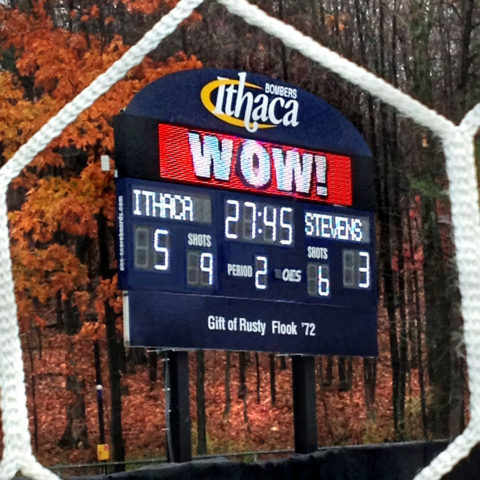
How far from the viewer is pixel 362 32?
76.7 ft

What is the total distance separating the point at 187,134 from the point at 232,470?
3.01 m

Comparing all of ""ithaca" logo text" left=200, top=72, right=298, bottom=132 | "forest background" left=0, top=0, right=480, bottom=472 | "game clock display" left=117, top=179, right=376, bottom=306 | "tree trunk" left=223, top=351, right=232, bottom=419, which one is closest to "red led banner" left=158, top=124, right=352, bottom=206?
Answer: "game clock display" left=117, top=179, right=376, bottom=306

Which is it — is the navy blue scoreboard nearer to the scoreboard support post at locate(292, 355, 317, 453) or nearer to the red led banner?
the red led banner

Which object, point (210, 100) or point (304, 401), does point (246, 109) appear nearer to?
point (210, 100)

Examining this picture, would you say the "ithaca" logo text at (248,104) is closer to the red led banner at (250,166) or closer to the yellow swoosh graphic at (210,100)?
the yellow swoosh graphic at (210,100)

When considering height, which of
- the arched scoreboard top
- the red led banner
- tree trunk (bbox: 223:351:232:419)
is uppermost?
the arched scoreboard top

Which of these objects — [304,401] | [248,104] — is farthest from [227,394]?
[248,104]

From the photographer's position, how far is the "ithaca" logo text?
11141 mm

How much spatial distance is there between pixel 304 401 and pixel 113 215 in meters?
3.61

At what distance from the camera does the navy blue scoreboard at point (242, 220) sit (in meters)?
10.1

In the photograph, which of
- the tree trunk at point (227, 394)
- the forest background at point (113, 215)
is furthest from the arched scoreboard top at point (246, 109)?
the tree trunk at point (227, 394)

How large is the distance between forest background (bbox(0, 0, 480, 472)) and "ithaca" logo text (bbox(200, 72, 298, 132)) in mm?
2623

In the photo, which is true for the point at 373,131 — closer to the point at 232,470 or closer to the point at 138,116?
the point at 138,116

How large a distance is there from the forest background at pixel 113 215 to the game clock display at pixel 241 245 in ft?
10.3
